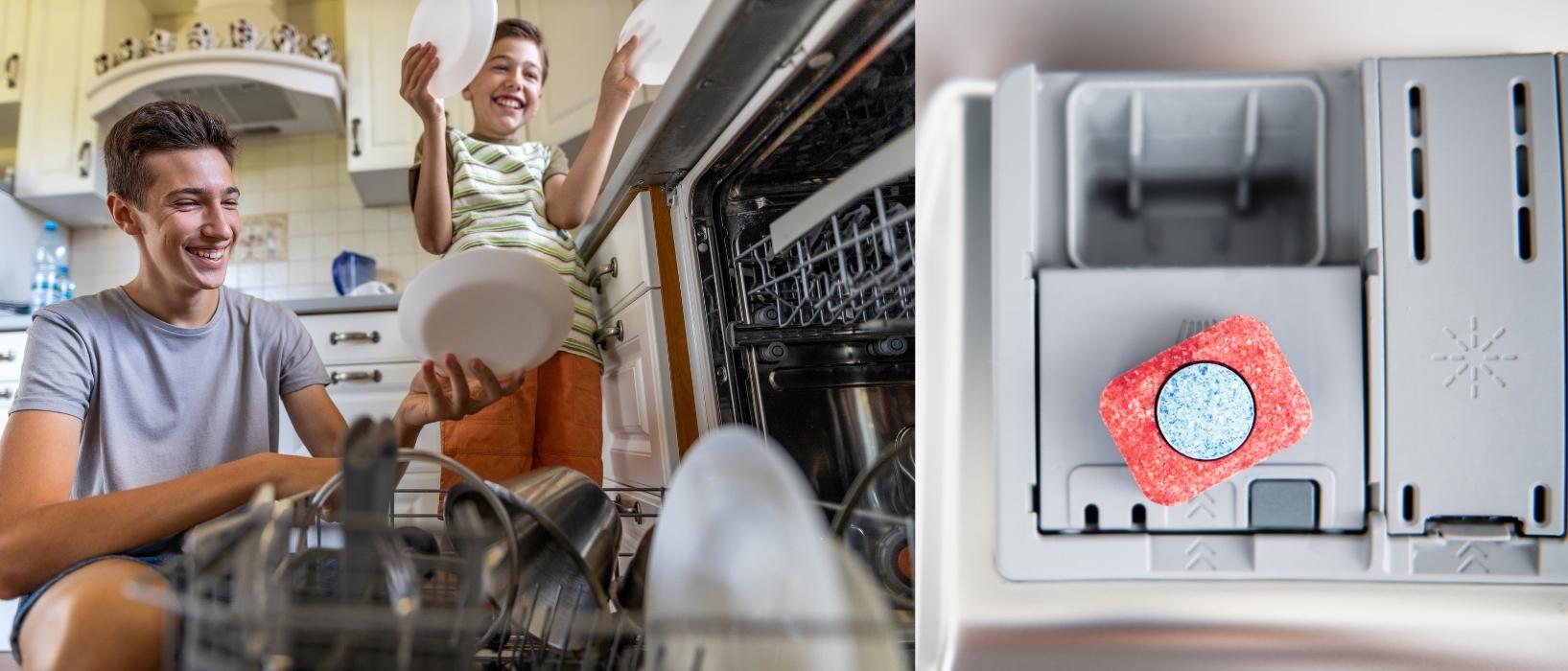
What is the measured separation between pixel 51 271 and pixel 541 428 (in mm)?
222

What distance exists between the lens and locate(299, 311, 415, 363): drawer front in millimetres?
407

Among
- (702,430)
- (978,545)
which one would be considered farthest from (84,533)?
(978,545)

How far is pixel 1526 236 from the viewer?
364mm

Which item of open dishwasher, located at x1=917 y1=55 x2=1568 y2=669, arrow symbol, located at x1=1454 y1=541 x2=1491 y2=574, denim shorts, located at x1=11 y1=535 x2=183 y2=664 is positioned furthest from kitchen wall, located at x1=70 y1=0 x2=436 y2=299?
arrow symbol, located at x1=1454 y1=541 x2=1491 y2=574

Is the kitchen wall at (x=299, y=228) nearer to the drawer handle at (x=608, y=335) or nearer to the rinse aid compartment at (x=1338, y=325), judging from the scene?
the drawer handle at (x=608, y=335)

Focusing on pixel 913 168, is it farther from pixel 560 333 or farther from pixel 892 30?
pixel 560 333

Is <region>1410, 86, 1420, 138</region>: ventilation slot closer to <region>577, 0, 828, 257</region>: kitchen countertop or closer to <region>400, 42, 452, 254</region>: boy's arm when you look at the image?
<region>577, 0, 828, 257</region>: kitchen countertop

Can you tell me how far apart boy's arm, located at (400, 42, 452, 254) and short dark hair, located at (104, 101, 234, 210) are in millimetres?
82

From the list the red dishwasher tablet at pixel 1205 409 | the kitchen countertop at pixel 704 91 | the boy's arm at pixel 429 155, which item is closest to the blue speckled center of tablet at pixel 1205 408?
the red dishwasher tablet at pixel 1205 409

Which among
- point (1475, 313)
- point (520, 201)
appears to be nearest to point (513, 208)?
point (520, 201)

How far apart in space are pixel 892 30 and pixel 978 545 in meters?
0.22

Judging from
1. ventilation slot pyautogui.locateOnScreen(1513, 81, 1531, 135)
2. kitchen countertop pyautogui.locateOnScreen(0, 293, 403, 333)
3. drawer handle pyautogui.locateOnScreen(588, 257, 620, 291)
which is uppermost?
ventilation slot pyautogui.locateOnScreen(1513, 81, 1531, 135)

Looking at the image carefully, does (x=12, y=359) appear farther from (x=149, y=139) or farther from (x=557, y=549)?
(x=557, y=549)

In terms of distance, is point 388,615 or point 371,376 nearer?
point 388,615
